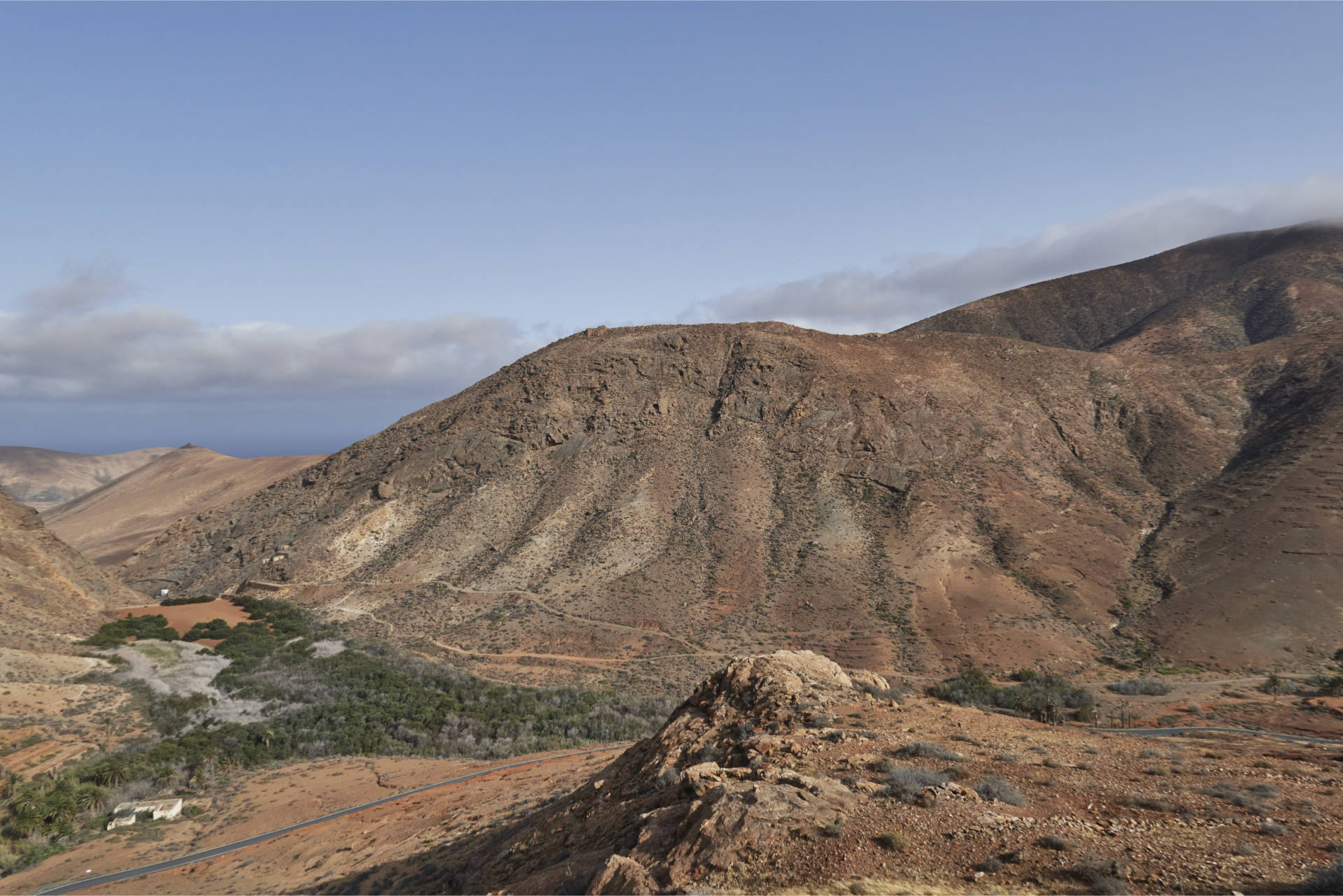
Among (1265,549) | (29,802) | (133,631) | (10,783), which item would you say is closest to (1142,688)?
(1265,549)

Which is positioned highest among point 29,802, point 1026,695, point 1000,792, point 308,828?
point 1000,792

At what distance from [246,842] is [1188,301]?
11268 cm

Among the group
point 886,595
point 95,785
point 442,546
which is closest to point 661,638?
point 886,595

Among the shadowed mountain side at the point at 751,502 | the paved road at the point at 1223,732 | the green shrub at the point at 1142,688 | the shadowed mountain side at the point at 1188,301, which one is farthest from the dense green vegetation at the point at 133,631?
the shadowed mountain side at the point at 1188,301

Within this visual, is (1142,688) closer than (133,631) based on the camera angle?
Yes


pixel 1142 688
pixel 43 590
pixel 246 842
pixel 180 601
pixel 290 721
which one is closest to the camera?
pixel 246 842

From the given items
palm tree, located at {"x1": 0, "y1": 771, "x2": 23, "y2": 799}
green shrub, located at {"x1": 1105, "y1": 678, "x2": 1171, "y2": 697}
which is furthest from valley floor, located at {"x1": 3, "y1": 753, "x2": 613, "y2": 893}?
green shrub, located at {"x1": 1105, "y1": 678, "x2": 1171, "y2": 697}

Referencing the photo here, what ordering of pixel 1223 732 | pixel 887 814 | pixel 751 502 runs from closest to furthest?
pixel 887 814 → pixel 1223 732 → pixel 751 502

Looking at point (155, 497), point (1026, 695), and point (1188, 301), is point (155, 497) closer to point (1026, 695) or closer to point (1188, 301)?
point (1026, 695)

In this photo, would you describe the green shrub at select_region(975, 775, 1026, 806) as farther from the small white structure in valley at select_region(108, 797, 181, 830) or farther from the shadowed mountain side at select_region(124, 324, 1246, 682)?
the shadowed mountain side at select_region(124, 324, 1246, 682)

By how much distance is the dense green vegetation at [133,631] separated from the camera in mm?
33531

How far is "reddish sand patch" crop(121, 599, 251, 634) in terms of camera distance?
126 ft

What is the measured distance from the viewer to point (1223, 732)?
18.4 m

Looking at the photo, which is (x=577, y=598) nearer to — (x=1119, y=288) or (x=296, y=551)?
(x=296, y=551)
